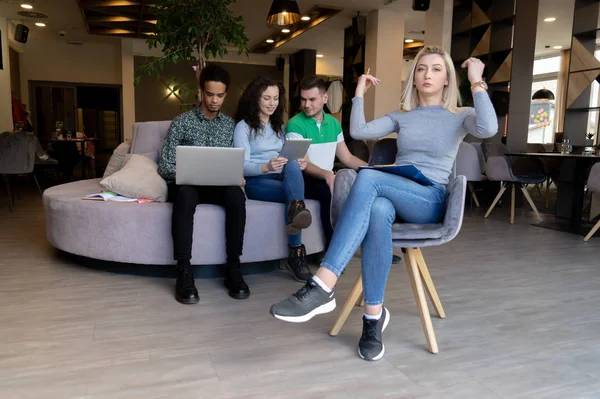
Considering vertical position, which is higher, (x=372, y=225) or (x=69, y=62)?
(x=69, y=62)

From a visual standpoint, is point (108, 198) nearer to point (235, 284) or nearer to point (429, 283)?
point (235, 284)

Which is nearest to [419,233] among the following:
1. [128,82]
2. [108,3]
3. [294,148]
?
[294,148]

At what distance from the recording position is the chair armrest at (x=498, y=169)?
192 inches

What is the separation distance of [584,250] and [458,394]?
9.03 feet

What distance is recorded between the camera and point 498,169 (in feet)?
16.3

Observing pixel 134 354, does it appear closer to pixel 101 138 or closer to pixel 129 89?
pixel 129 89

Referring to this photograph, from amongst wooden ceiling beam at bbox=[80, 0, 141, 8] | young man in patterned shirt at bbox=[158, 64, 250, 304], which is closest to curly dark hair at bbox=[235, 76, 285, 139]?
young man in patterned shirt at bbox=[158, 64, 250, 304]

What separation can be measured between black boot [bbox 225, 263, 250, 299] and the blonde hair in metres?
1.15

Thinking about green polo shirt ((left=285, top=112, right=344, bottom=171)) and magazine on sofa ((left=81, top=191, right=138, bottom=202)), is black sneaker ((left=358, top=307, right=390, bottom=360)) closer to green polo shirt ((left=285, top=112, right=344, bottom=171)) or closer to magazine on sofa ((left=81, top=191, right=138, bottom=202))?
green polo shirt ((left=285, top=112, right=344, bottom=171))

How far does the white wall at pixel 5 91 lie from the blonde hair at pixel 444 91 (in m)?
8.87

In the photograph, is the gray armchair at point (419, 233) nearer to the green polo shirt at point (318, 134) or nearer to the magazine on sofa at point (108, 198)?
the green polo shirt at point (318, 134)

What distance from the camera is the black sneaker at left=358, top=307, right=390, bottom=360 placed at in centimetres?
169

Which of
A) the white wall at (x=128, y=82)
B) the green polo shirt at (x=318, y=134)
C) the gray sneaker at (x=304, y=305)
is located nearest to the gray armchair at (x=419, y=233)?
the gray sneaker at (x=304, y=305)

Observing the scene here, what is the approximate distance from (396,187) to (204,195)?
1234 mm
